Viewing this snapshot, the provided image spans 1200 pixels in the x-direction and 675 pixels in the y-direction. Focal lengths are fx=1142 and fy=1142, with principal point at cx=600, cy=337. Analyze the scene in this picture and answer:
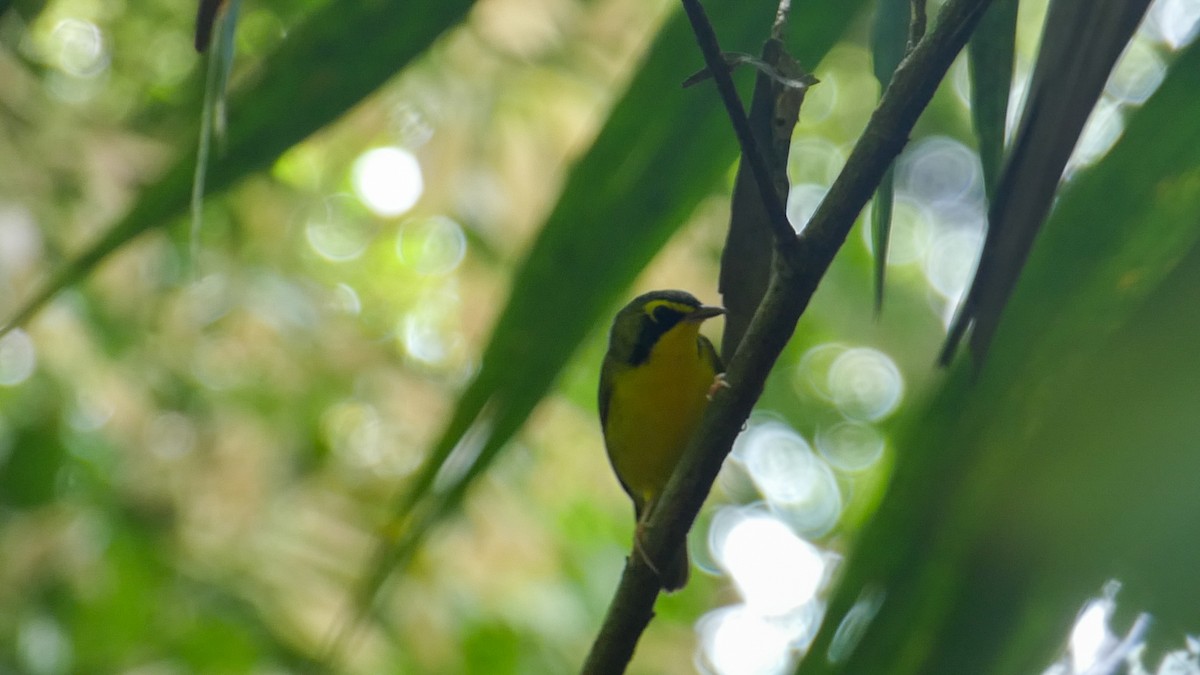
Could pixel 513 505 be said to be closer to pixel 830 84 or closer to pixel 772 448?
pixel 830 84

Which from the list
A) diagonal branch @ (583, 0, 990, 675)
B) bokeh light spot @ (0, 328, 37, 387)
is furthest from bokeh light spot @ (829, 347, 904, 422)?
diagonal branch @ (583, 0, 990, 675)

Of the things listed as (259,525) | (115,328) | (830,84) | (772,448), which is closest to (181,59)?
(115,328)

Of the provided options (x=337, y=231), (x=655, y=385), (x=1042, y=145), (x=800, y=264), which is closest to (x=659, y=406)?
(x=655, y=385)

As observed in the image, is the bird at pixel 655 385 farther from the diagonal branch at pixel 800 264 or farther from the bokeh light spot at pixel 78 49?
the bokeh light spot at pixel 78 49

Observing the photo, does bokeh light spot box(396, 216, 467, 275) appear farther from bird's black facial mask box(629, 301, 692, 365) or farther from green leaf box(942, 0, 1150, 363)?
green leaf box(942, 0, 1150, 363)

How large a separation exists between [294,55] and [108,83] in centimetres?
658

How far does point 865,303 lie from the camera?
19.1 ft

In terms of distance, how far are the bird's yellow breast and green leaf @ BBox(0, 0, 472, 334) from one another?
1.87m

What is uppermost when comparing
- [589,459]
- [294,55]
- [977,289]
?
[589,459]

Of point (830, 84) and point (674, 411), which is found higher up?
point (830, 84)

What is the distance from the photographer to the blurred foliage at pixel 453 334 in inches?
20.4

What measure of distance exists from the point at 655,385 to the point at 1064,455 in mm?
2256

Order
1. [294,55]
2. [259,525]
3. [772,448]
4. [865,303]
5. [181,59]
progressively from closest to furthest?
[294,55]
[259,525]
[865,303]
[181,59]
[772,448]

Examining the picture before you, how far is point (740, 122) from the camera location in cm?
74
